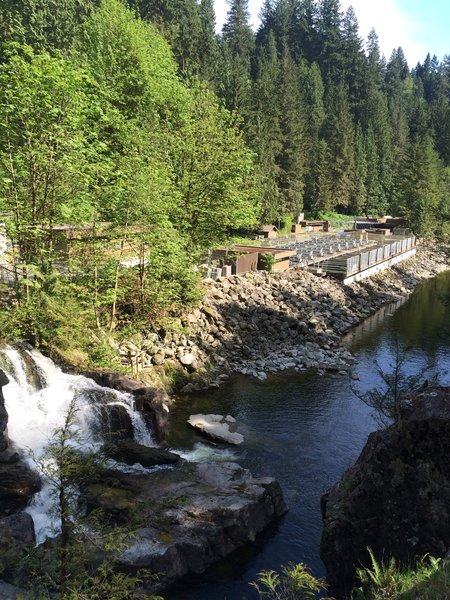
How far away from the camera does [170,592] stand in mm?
10664

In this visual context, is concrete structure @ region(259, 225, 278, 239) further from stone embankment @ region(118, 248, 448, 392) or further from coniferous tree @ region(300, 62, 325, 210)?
coniferous tree @ region(300, 62, 325, 210)

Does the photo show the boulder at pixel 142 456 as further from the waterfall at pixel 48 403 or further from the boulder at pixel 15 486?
the boulder at pixel 15 486

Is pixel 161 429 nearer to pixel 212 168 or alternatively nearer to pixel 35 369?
pixel 35 369

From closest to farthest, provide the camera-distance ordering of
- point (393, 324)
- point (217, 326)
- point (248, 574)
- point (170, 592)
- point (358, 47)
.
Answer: point (170, 592) < point (248, 574) < point (217, 326) < point (393, 324) < point (358, 47)

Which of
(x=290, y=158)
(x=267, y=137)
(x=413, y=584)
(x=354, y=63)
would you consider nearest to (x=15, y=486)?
(x=413, y=584)

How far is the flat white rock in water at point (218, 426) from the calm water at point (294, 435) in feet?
1.10

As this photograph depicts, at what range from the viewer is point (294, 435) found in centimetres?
1802

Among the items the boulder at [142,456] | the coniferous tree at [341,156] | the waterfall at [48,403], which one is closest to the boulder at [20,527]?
the waterfall at [48,403]

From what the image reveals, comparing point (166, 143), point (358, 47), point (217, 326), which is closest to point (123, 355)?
point (217, 326)

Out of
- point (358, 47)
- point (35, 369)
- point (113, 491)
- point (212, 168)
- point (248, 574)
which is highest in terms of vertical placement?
point (358, 47)

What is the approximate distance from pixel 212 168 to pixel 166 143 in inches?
113

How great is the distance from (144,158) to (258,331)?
11199mm

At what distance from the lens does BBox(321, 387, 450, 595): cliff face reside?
24.6 feet

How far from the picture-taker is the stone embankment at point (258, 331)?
22.7 m
